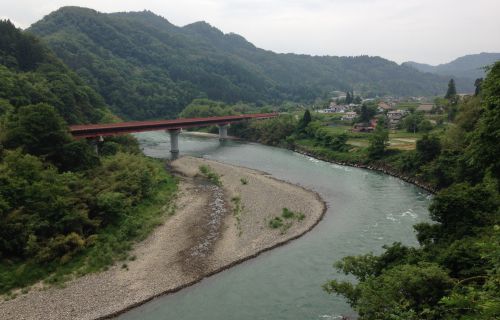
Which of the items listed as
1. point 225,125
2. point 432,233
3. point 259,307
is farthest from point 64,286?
point 225,125

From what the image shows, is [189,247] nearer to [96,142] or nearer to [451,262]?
[451,262]

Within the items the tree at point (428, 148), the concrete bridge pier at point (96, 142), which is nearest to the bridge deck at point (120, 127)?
the concrete bridge pier at point (96, 142)

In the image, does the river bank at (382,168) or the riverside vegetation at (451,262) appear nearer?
the riverside vegetation at (451,262)

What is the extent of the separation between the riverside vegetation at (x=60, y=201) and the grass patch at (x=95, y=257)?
0.05 metres

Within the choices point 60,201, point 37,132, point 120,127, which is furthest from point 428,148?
point 37,132

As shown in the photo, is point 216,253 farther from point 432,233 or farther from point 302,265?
point 432,233

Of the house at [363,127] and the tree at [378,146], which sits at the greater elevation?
the house at [363,127]

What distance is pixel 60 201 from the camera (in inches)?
974

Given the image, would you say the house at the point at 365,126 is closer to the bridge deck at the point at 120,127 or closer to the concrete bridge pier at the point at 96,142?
the bridge deck at the point at 120,127

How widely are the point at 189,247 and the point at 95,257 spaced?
19.0 ft

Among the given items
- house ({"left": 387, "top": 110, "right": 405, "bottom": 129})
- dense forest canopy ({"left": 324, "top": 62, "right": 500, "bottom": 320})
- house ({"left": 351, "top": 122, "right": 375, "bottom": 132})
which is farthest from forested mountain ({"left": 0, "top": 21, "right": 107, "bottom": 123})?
house ({"left": 387, "top": 110, "right": 405, "bottom": 129})

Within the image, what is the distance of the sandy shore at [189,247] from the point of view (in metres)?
19.2

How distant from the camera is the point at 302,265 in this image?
930 inches

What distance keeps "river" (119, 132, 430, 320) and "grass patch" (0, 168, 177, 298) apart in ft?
16.7
